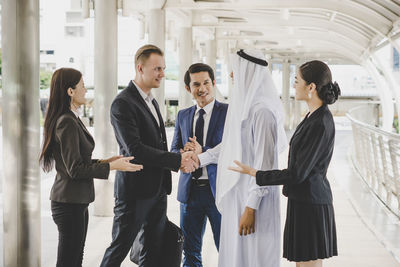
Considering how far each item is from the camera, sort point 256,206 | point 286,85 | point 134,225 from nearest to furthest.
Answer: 1. point 256,206
2. point 134,225
3. point 286,85

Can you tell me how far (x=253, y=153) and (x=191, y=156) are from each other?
0.47 metres

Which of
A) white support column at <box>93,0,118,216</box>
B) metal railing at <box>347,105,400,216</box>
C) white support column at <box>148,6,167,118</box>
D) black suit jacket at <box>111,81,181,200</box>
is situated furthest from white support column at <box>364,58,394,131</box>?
black suit jacket at <box>111,81,181,200</box>

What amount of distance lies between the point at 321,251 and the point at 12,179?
84.7 inches

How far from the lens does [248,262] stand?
3012mm

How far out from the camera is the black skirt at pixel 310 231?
9.02 ft

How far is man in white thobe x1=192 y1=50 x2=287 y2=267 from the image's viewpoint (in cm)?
287

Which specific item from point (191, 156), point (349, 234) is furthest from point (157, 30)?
point (191, 156)

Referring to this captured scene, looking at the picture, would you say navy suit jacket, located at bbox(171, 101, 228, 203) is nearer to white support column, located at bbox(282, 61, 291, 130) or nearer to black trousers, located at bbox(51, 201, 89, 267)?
black trousers, located at bbox(51, 201, 89, 267)

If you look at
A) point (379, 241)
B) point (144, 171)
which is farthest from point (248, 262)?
point (379, 241)

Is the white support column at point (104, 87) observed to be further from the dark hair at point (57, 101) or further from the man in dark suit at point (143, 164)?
the dark hair at point (57, 101)

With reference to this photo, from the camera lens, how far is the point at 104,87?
6.52 meters

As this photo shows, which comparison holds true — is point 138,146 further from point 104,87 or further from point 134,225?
point 104,87

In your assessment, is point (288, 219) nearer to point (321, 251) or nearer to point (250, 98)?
point (321, 251)

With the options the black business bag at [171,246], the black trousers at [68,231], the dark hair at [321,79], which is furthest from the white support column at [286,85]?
the black trousers at [68,231]
